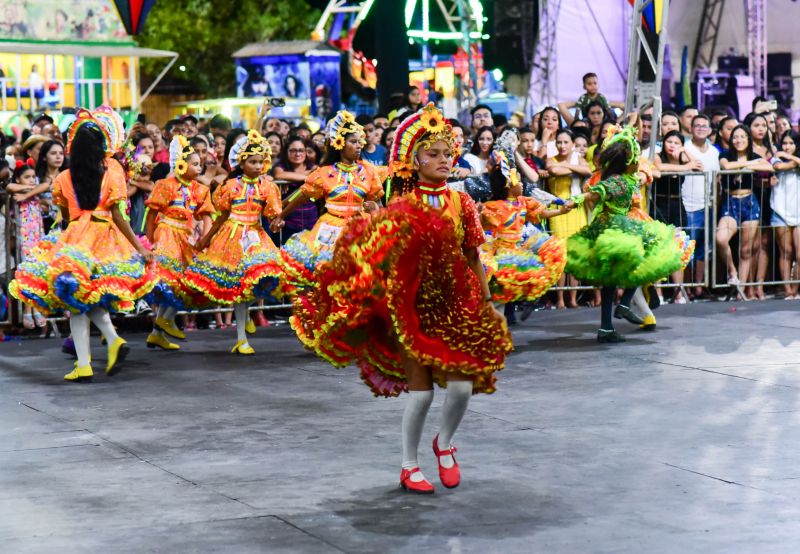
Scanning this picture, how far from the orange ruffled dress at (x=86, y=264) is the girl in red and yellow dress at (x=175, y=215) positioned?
1.41 metres

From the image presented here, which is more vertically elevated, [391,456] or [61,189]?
[61,189]

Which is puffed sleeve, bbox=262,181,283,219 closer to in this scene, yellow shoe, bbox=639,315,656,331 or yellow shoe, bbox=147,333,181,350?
yellow shoe, bbox=147,333,181,350

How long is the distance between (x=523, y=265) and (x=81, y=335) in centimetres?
347

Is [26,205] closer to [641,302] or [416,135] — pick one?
[641,302]

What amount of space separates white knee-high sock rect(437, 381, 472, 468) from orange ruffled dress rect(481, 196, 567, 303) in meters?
3.94

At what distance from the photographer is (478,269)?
25.1ft

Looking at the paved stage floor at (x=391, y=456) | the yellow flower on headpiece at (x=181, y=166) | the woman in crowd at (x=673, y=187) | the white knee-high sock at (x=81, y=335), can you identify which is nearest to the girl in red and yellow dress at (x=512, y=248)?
the paved stage floor at (x=391, y=456)

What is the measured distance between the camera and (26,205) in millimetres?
12961

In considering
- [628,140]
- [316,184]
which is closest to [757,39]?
[628,140]

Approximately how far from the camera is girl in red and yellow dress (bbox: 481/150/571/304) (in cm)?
1116

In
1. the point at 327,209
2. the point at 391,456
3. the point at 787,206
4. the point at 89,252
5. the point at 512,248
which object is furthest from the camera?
the point at 787,206

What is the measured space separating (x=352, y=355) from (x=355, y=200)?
15.0 ft

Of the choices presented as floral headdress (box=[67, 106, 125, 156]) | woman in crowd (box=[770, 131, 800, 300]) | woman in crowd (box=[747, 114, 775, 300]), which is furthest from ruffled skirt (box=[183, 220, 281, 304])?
woman in crowd (box=[770, 131, 800, 300])

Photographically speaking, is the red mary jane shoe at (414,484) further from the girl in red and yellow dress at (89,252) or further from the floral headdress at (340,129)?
the floral headdress at (340,129)
